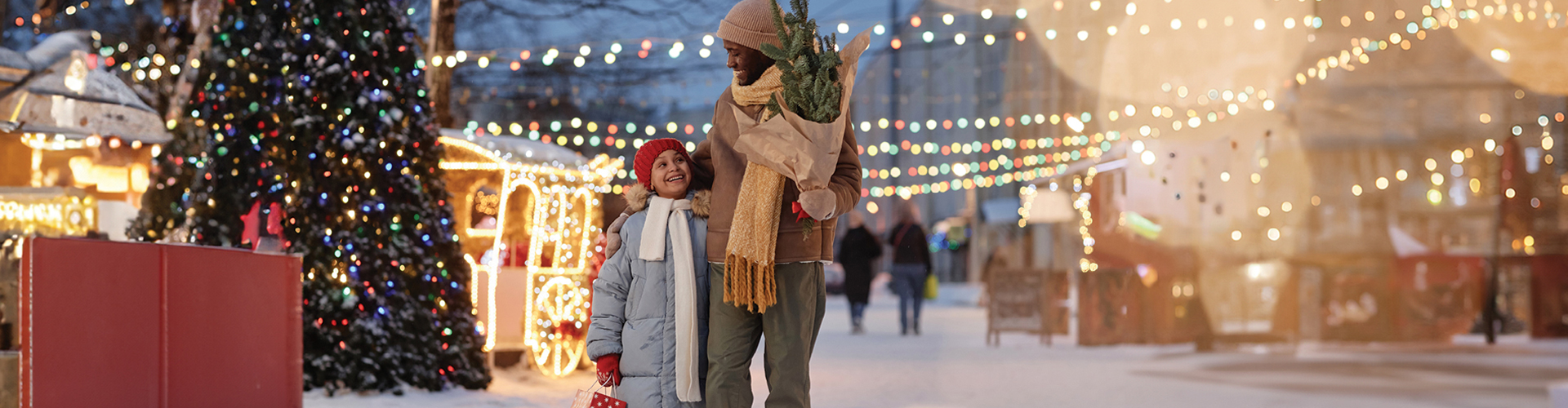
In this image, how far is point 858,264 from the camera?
1548 centimetres

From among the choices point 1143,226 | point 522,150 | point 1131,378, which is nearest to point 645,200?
point 522,150

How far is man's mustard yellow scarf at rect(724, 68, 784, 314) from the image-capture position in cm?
364

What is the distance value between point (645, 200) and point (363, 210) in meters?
3.49

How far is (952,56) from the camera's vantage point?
3906 cm

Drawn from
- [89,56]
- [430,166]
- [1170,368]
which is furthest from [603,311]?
[89,56]

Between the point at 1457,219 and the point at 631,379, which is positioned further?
the point at 1457,219

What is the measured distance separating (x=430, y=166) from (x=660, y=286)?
3.84 meters

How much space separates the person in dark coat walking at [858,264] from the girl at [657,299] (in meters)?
10.9

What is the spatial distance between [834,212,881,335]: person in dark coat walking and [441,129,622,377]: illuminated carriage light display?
19.2ft

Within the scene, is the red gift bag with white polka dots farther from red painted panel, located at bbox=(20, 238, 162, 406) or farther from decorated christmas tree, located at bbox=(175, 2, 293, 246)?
decorated christmas tree, located at bbox=(175, 2, 293, 246)

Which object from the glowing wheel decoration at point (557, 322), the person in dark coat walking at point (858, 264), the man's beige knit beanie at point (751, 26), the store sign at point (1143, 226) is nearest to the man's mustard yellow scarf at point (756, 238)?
the man's beige knit beanie at point (751, 26)

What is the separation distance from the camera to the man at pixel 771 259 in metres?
3.71

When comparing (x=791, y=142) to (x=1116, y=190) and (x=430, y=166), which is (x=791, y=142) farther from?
(x=1116, y=190)

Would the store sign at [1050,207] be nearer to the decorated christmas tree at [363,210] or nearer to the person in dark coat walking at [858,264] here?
the person in dark coat walking at [858,264]
